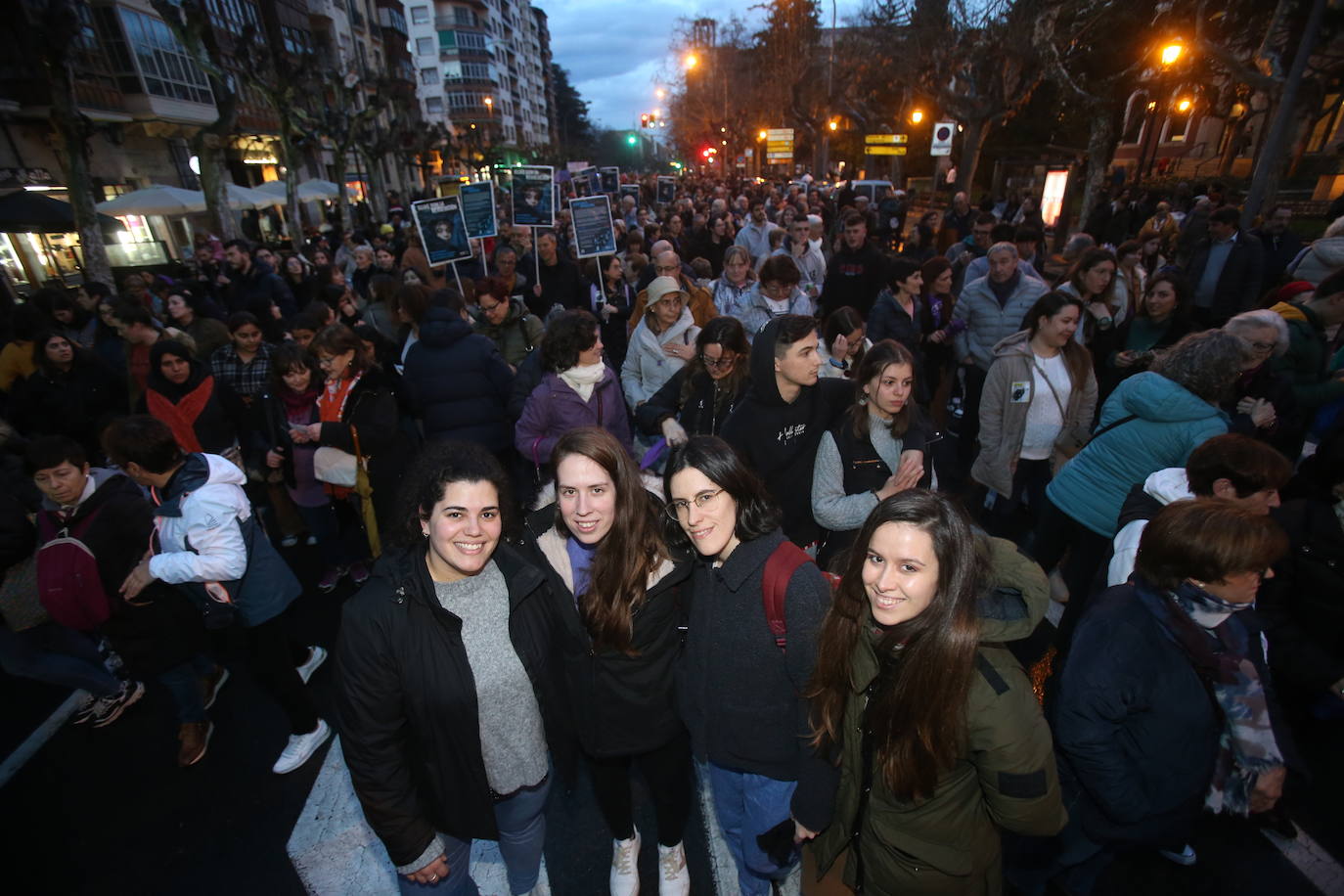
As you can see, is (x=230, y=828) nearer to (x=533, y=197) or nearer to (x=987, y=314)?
(x=987, y=314)

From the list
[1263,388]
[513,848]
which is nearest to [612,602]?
[513,848]

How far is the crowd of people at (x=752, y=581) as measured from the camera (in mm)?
1898

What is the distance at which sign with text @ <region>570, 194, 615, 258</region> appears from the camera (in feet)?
27.5

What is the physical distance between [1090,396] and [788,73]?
43.7m

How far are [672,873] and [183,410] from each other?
4.59m

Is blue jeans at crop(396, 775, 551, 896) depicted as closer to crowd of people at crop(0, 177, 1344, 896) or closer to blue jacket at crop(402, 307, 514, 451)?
crowd of people at crop(0, 177, 1344, 896)

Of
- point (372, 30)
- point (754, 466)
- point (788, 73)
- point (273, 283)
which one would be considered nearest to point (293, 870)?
point (754, 466)

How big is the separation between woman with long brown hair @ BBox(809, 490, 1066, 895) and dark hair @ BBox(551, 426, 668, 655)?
67 centimetres

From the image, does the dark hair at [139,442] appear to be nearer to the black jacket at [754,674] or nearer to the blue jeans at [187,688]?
the blue jeans at [187,688]

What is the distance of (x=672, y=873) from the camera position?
2732 millimetres

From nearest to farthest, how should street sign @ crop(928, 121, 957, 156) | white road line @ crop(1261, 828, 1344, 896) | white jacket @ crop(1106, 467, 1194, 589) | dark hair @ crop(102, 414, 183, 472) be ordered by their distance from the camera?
white jacket @ crop(1106, 467, 1194, 589), white road line @ crop(1261, 828, 1344, 896), dark hair @ crop(102, 414, 183, 472), street sign @ crop(928, 121, 957, 156)

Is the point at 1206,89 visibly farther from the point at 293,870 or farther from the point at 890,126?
the point at 293,870

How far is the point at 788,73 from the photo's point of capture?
1571 inches

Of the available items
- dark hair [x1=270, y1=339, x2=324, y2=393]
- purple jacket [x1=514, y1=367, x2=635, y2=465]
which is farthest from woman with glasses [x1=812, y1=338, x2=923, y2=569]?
dark hair [x1=270, y1=339, x2=324, y2=393]
